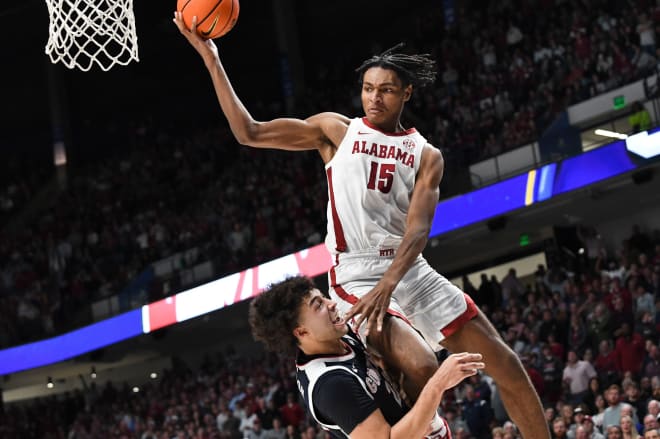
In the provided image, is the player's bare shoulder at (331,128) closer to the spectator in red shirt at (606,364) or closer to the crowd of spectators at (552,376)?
the crowd of spectators at (552,376)

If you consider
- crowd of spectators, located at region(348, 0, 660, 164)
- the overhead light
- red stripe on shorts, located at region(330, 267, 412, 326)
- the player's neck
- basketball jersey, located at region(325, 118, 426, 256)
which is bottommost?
the player's neck

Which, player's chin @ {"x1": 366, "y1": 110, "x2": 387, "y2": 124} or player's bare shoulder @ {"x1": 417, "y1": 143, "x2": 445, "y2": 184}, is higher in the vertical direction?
player's chin @ {"x1": 366, "y1": 110, "x2": 387, "y2": 124}

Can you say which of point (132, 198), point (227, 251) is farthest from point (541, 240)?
point (132, 198)

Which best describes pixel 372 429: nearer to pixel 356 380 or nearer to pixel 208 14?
pixel 356 380

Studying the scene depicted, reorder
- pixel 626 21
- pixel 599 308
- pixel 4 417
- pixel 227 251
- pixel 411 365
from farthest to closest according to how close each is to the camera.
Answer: pixel 4 417, pixel 227 251, pixel 626 21, pixel 599 308, pixel 411 365

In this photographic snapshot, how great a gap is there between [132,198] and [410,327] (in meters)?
18.1

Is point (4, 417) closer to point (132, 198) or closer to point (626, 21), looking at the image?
point (132, 198)

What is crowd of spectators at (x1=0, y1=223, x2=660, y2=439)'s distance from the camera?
9.70 m

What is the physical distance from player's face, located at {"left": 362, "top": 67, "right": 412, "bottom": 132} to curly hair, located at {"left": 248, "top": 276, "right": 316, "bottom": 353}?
32.9 inches

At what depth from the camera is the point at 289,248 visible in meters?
15.5

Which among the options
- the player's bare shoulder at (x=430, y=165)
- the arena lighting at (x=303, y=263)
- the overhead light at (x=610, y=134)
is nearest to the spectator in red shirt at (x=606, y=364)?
the arena lighting at (x=303, y=263)

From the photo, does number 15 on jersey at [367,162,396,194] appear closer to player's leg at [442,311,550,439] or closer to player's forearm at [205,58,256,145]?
player's forearm at [205,58,256,145]

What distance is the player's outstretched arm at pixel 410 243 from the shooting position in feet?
13.2

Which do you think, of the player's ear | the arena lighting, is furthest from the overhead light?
the player's ear
